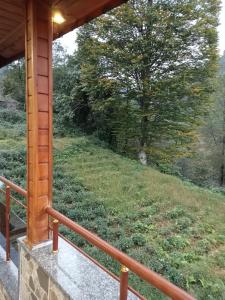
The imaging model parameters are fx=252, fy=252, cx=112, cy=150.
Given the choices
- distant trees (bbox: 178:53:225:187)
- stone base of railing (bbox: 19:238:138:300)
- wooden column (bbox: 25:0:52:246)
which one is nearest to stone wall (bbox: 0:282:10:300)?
stone base of railing (bbox: 19:238:138:300)

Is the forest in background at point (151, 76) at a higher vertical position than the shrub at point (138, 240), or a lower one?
higher

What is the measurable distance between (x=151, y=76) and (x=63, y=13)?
7994 millimetres

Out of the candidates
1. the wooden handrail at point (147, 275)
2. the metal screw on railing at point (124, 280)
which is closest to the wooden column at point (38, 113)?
the wooden handrail at point (147, 275)

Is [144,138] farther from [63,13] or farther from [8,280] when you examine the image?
[63,13]

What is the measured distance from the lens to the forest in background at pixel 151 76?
346 inches

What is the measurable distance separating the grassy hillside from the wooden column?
1.72m

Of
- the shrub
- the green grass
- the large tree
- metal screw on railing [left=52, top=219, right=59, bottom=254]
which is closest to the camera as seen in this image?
metal screw on railing [left=52, top=219, right=59, bottom=254]

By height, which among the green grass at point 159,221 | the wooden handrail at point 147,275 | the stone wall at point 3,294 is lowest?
the green grass at point 159,221

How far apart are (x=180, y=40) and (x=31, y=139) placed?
8499mm

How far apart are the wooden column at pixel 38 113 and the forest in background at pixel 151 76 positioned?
7.68 m

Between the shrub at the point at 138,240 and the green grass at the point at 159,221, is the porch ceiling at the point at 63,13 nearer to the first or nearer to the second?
the green grass at the point at 159,221

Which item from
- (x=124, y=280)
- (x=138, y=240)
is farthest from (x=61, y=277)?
(x=138, y=240)

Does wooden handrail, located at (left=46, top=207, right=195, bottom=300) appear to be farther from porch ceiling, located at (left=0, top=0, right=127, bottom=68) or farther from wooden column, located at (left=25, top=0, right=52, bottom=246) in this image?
porch ceiling, located at (left=0, top=0, right=127, bottom=68)

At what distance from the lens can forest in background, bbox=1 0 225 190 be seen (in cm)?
878
